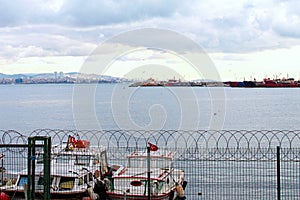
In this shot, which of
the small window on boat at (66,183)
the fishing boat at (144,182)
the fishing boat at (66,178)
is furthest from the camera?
the small window on boat at (66,183)

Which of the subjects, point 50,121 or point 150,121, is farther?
point 50,121

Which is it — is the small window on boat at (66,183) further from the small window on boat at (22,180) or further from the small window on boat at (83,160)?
the small window on boat at (83,160)

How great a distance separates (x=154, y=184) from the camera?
17.0m

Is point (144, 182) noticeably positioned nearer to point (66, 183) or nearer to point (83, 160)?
point (66, 183)

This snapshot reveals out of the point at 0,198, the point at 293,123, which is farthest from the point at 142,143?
the point at 293,123

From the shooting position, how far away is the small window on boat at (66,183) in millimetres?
16883

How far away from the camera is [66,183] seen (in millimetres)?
16922

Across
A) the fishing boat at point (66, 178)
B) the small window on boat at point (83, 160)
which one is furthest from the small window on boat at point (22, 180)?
the small window on boat at point (83, 160)

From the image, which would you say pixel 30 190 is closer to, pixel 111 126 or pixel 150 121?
pixel 111 126

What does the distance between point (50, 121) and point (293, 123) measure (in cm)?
3403

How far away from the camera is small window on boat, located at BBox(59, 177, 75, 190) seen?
55.4ft

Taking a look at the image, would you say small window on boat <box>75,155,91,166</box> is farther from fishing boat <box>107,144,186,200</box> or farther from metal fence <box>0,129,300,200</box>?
fishing boat <box>107,144,186,200</box>

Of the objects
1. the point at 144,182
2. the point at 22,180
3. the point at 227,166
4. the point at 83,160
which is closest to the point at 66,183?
the point at 22,180

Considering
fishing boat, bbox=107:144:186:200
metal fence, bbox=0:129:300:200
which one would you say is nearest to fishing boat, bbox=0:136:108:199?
metal fence, bbox=0:129:300:200
